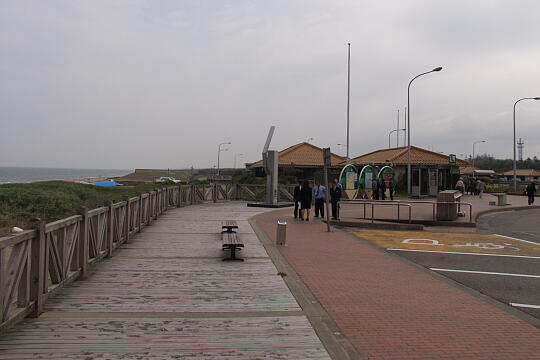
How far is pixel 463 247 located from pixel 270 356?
9532 mm

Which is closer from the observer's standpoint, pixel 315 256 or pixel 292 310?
pixel 292 310

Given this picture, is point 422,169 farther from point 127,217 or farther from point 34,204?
point 127,217

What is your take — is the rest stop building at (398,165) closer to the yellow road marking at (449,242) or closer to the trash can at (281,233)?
the yellow road marking at (449,242)

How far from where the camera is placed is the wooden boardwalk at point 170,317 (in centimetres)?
470

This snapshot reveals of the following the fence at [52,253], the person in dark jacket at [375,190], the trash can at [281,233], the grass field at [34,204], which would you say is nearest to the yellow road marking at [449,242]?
the trash can at [281,233]

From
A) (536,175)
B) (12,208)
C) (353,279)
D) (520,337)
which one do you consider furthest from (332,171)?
(536,175)

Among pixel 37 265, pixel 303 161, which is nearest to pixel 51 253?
pixel 37 265

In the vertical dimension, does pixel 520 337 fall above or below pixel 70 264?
below

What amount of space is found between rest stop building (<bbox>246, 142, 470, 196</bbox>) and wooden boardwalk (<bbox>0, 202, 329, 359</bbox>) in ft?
98.8

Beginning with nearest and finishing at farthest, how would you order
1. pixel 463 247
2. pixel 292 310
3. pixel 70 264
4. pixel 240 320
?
pixel 240 320
pixel 292 310
pixel 70 264
pixel 463 247

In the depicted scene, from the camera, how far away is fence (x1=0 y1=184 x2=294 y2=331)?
5.00 m

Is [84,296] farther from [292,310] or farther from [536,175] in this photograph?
[536,175]

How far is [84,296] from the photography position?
261 inches

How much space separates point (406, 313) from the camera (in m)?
6.25
